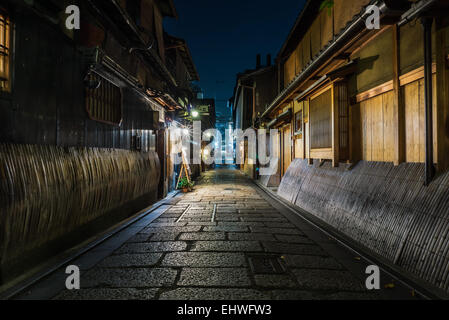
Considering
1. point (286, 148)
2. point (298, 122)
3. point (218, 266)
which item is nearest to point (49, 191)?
point (218, 266)

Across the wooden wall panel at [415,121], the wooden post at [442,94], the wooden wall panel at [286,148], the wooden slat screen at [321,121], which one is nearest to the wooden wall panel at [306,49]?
the wooden slat screen at [321,121]

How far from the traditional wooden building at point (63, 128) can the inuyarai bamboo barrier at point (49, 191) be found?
0.02 metres

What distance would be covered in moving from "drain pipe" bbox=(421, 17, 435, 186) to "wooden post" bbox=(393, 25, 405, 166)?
1010 millimetres

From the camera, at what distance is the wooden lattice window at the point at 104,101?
6.92 metres

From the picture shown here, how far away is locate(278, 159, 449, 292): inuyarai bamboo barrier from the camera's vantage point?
4.28 metres

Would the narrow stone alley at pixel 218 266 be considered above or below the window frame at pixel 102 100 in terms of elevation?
below

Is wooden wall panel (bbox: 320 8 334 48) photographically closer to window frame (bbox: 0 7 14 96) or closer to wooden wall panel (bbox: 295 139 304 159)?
wooden wall panel (bbox: 295 139 304 159)

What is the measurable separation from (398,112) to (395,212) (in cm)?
261

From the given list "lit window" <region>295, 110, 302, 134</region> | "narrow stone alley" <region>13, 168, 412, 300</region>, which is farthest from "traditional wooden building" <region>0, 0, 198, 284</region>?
"lit window" <region>295, 110, 302, 134</region>

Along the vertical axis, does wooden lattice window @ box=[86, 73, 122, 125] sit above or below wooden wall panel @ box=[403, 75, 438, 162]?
above

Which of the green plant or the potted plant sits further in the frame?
the green plant

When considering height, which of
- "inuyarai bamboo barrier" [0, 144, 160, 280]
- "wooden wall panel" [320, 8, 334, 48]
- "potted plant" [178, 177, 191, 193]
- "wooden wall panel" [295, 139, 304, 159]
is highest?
"wooden wall panel" [320, 8, 334, 48]

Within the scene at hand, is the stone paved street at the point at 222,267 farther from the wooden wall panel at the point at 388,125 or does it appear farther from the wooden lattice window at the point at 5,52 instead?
the wooden lattice window at the point at 5,52

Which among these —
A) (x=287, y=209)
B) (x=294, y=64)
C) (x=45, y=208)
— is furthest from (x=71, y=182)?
(x=294, y=64)
